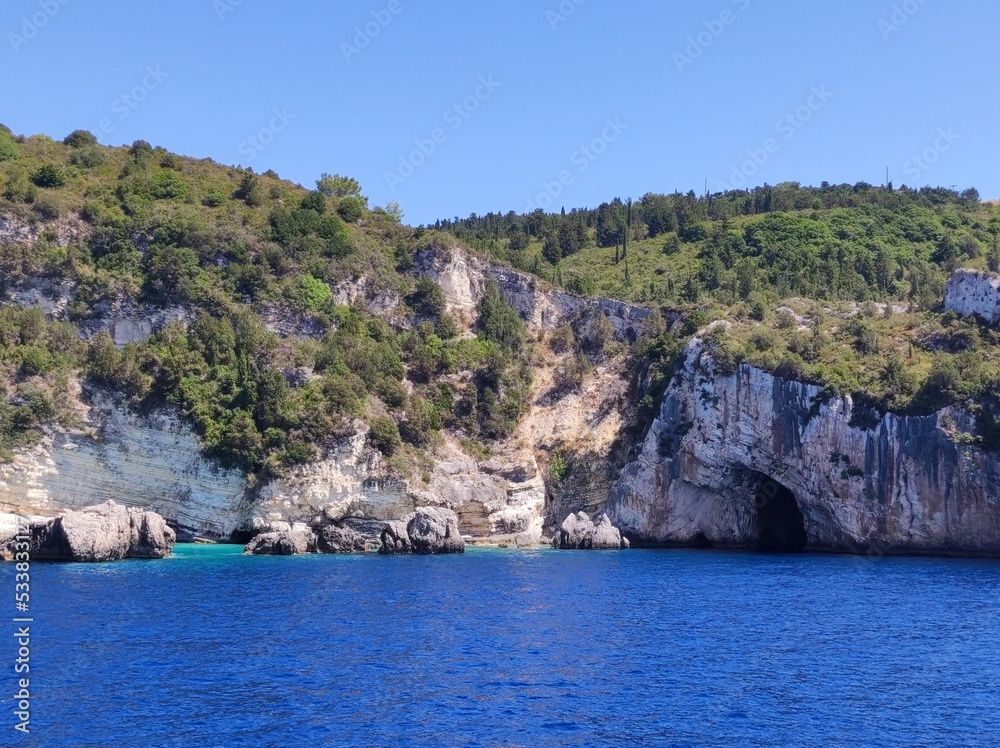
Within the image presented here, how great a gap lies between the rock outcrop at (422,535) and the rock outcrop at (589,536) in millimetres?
6254

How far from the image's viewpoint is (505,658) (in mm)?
29000

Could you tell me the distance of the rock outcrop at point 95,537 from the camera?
46938mm

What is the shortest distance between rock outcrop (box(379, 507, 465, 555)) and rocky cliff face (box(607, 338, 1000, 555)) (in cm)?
1053

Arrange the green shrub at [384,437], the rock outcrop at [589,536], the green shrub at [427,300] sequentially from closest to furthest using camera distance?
1. the rock outcrop at [589,536]
2. the green shrub at [384,437]
3. the green shrub at [427,300]

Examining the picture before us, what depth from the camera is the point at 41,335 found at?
60656mm

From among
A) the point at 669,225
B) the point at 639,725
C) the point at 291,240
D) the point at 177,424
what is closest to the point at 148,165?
the point at 291,240

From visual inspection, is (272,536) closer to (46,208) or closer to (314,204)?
(46,208)

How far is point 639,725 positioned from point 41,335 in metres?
48.1

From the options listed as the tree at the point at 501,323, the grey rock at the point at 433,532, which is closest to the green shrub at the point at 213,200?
the tree at the point at 501,323

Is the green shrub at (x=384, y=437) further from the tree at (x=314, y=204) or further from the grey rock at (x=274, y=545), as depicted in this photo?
the tree at (x=314, y=204)

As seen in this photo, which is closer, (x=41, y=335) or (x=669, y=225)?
(x=41, y=335)

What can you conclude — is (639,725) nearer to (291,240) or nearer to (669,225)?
(291,240)

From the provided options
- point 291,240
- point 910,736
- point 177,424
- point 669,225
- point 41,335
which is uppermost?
point 669,225

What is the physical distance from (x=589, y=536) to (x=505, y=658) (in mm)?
28946
